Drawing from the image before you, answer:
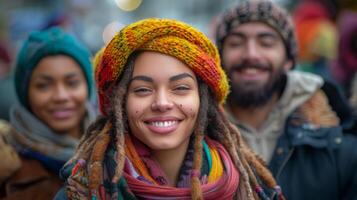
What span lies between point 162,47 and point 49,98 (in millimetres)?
1363

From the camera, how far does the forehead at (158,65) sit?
256 cm

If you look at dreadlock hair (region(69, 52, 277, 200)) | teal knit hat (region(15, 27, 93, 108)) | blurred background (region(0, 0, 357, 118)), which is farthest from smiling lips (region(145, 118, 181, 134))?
blurred background (region(0, 0, 357, 118))

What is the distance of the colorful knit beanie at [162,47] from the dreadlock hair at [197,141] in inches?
2.3

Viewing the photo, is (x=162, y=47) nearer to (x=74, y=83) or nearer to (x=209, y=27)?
(x=74, y=83)

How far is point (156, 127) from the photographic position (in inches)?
102

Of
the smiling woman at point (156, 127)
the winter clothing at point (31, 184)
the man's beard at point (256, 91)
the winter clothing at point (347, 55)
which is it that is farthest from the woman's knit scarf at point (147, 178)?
the winter clothing at point (347, 55)

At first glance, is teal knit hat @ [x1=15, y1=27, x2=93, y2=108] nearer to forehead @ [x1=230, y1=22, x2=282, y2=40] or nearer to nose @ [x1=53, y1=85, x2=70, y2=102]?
nose @ [x1=53, y1=85, x2=70, y2=102]

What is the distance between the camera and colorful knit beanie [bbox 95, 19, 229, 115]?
2.55 m

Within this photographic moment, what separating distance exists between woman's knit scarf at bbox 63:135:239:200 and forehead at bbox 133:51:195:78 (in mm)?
358

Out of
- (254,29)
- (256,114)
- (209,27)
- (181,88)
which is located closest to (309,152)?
(256,114)

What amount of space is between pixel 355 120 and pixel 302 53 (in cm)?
379

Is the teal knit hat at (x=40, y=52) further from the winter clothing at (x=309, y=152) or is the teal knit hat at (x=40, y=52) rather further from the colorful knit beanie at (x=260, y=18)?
the winter clothing at (x=309, y=152)

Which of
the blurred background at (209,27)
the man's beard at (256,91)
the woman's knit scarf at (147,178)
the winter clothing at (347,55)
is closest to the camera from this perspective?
the woman's knit scarf at (147,178)

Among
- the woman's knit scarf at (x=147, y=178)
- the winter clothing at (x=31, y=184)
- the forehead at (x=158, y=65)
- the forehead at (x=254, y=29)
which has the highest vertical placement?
the forehead at (x=254, y=29)
